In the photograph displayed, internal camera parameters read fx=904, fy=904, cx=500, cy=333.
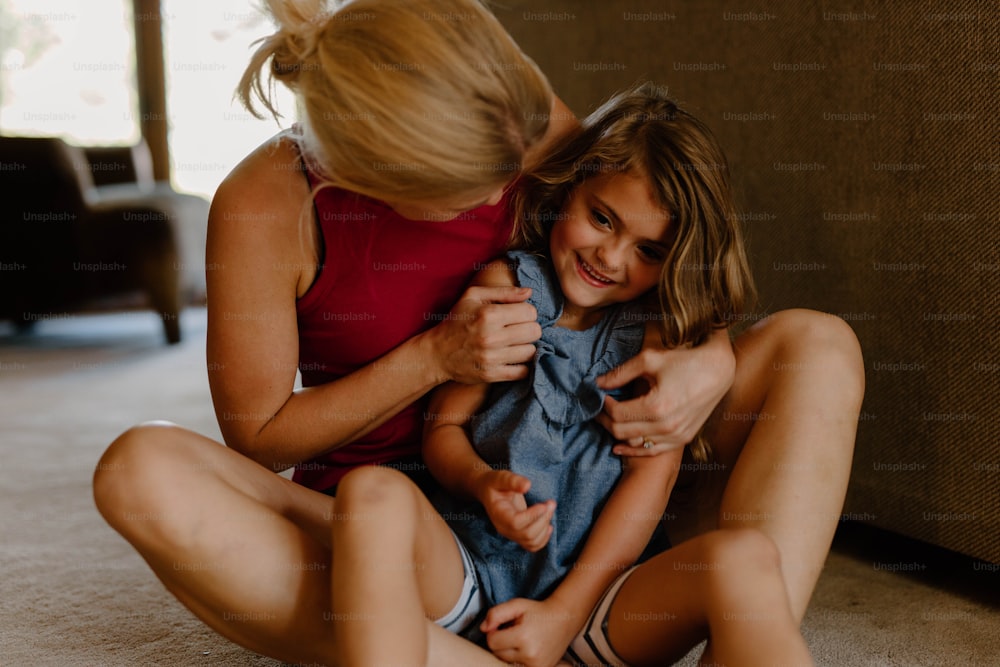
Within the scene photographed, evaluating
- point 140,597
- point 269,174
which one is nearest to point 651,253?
point 269,174

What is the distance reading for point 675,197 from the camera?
34.4 inches

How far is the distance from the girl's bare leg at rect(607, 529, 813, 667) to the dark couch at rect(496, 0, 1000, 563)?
1.35 ft

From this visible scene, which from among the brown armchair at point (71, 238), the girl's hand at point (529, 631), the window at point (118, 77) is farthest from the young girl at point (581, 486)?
the window at point (118, 77)

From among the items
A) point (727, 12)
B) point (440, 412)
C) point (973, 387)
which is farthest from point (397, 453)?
point (727, 12)

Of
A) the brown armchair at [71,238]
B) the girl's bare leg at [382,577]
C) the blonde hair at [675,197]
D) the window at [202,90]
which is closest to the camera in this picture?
the girl's bare leg at [382,577]

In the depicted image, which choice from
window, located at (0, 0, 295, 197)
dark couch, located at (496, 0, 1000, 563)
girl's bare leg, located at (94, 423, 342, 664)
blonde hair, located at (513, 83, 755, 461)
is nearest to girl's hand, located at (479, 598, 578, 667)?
girl's bare leg, located at (94, 423, 342, 664)

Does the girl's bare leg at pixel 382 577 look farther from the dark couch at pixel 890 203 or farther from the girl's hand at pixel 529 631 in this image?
the dark couch at pixel 890 203

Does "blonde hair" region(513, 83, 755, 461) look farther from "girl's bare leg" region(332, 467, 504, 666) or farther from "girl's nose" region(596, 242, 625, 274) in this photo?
"girl's bare leg" region(332, 467, 504, 666)

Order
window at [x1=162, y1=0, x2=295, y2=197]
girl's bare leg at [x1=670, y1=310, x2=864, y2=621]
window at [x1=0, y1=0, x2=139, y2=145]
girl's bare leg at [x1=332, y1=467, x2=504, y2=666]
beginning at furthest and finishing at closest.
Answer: window at [x1=162, y1=0, x2=295, y2=197]
window at [x1=0, y1=0, x2=139, y2=145]
girl's bare leg at [x1=670, y1=310, x2=864, y2=621]
girl's bare leg at [x1=332, y1=467, x2=504, y2=666]

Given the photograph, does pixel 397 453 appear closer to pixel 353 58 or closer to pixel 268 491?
pixel 268 491

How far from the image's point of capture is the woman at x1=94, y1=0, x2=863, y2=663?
697 mm

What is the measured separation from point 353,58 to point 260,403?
0.33 metres

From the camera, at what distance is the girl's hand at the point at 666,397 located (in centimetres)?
80

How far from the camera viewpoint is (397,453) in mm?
924
